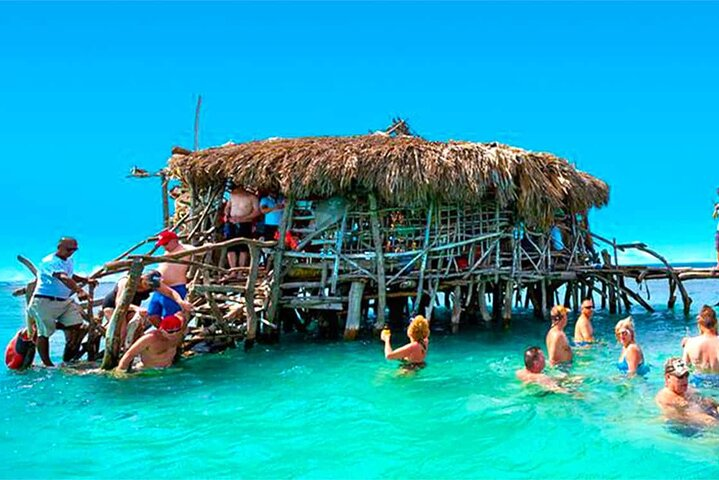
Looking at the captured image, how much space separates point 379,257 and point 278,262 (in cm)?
210

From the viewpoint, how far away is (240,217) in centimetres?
1248

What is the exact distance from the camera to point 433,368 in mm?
9375

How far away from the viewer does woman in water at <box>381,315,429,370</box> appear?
28.1 feet

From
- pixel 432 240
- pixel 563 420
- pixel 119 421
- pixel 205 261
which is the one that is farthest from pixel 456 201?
pixel 119 421

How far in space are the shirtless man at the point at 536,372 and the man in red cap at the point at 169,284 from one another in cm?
499

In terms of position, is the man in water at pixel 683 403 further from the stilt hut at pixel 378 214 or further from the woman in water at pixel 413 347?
the stilt hut at pixel 378 214

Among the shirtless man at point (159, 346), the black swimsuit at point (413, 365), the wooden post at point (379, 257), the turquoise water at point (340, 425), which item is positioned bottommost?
the turquoise water at point (340, 425)

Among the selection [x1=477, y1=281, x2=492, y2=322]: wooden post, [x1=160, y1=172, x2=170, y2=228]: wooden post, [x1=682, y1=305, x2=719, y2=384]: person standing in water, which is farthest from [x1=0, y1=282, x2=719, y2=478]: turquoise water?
[x1=160, y1=172, x2=170, y2=228]: wooden post

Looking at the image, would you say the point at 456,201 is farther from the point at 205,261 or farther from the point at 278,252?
the point at 205,261

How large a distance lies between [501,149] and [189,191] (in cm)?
742

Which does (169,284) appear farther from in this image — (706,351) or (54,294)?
(706,351)

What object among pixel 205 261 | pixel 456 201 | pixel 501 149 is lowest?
pixel 205 261

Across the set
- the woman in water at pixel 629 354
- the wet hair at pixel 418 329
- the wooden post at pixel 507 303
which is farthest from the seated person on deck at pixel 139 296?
the wooden post at pixel 507 303

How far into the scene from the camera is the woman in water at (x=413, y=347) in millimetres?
8555
